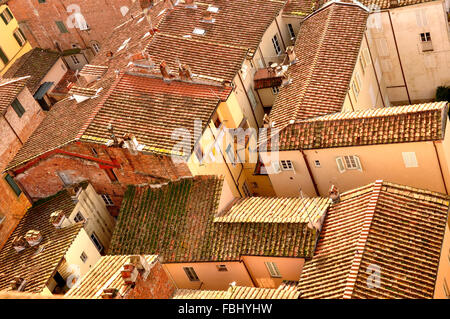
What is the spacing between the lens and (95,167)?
37.6m

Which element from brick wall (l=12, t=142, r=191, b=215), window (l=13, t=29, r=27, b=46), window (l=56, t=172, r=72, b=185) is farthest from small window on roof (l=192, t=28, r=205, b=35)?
window (l=13, t=29, r=27, b=46)

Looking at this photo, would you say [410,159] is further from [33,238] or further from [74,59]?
[74,59]

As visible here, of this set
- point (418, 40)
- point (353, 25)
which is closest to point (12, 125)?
point (353, 25)

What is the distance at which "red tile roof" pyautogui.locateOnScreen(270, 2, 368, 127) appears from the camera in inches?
1460

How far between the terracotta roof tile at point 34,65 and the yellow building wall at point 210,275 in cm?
2997

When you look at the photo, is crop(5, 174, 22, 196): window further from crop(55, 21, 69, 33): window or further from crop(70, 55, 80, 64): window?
crop(55, 21, 69, 33): window

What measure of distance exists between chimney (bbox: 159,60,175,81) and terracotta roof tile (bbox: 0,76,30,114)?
42.5ft

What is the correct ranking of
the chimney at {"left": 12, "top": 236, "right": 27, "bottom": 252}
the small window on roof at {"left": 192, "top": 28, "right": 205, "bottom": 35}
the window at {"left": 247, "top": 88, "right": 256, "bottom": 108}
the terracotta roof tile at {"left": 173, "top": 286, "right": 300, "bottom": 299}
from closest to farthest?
1. the terracotta roof tile at {"left": 173, "top": 286, "right": 300, "bottom": 299}
2. the chimney at {"left": 12, "top": 236, "right": 27, "bottom": 252}
3. the window at {"left": 247, "top": 88, "right": 256, "bottom": 108}
4. the small window on roof at {"left": 192, "top": 28, "right": 205, "bottom": 35}

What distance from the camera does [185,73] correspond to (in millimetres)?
37812

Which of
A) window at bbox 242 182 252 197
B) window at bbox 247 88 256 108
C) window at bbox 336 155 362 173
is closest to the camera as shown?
window at bbox 336 155 362 173

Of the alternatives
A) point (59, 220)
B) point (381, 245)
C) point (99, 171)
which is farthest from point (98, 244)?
point (381, 245)

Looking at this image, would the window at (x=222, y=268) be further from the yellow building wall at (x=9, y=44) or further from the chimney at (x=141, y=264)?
the yellow building wall at (x=9, y=44)

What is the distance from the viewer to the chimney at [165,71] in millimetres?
37812

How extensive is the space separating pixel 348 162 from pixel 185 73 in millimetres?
11409
